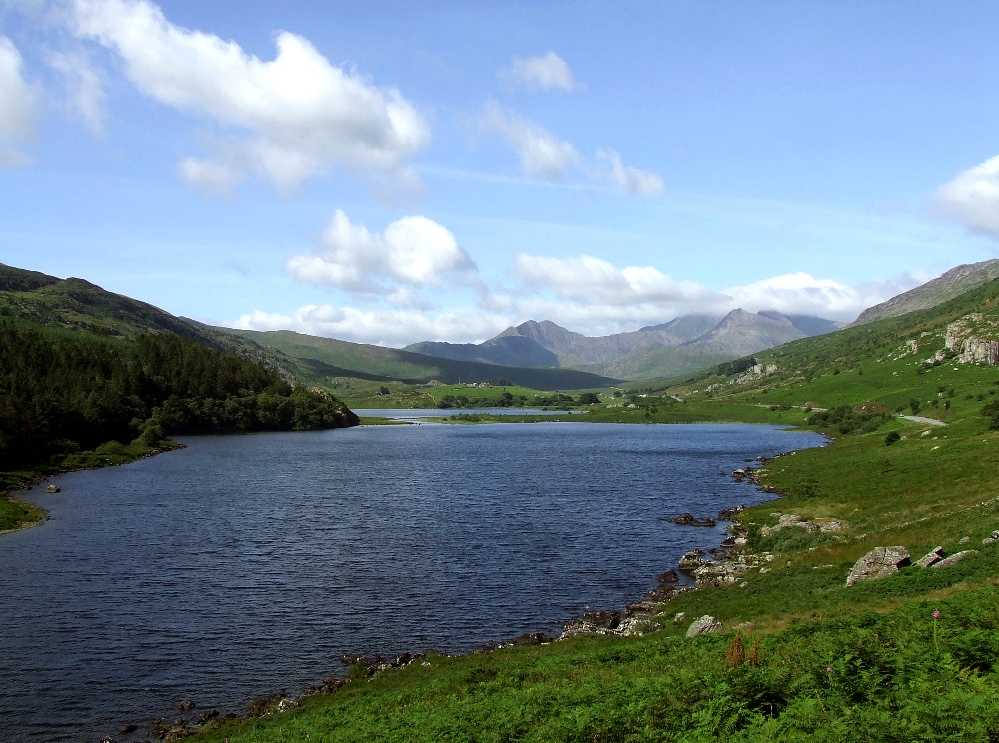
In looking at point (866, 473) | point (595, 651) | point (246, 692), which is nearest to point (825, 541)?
point (595, 651)

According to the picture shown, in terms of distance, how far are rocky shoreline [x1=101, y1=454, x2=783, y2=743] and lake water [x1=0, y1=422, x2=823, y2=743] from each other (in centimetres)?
111

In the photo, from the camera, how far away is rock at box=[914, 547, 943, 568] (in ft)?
127

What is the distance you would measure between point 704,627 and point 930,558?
14035mm

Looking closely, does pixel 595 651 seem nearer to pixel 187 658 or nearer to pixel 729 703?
pixel 729 703

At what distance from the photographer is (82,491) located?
108438mm

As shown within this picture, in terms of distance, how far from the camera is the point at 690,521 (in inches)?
3322

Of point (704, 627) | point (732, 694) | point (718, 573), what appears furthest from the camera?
point (718, 573)

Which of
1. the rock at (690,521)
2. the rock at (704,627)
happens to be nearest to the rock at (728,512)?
the rock at (690,521)

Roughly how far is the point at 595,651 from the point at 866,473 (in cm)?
7933

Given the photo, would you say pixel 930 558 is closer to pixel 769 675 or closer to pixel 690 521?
pixel 769 675

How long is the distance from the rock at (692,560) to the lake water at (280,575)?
5.93ft

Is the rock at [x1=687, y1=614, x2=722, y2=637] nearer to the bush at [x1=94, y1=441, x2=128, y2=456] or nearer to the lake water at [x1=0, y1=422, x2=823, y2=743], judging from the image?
the lake water at [x1=0, y1=422, x2=823, y2=743]

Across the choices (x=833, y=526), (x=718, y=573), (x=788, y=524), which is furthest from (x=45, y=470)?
(x=833, y=526)

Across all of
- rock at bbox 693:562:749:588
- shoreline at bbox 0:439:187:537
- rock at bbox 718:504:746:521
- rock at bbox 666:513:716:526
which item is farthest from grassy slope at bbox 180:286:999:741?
shoreline at bbox 0:439:187:537
